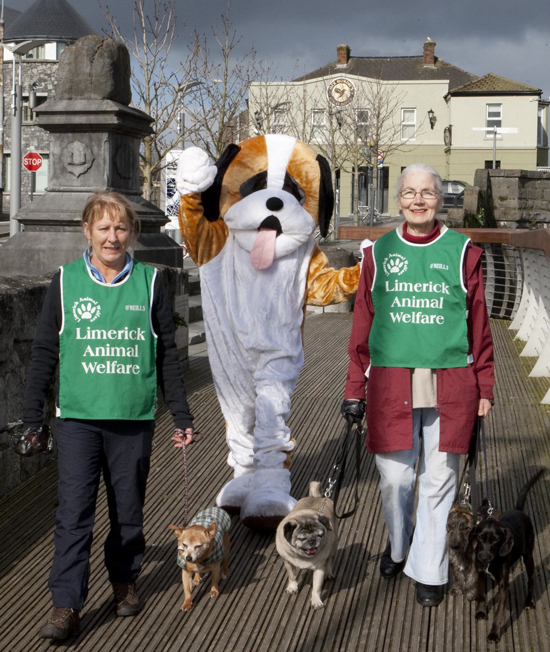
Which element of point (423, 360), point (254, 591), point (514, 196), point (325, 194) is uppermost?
point (514, 196)

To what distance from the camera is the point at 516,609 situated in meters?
3.94

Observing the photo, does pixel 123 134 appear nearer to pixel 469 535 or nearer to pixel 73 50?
pixel 73 50

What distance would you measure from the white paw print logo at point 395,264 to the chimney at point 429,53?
55526 millimetres

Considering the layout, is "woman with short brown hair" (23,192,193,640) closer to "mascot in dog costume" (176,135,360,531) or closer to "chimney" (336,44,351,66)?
"mascot in dog costume" (176,135,360,531)

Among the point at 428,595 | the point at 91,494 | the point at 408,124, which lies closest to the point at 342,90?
the point at 408,124

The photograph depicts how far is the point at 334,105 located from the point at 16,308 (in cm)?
4320

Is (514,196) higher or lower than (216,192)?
higher

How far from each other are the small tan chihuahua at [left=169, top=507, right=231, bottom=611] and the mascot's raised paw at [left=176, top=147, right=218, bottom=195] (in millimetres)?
1891

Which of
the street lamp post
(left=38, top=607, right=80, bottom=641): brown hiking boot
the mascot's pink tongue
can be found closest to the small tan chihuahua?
(left=38, top=607, right=80, bottom=641): brown hiking boot

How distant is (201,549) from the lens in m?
3.87

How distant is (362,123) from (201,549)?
139 ft

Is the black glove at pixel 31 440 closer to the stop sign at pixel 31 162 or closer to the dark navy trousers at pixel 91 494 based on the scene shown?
the dark navy trousers at pixel 91 494

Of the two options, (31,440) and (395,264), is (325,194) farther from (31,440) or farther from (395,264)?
(31,440)

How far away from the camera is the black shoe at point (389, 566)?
14.0 ft
